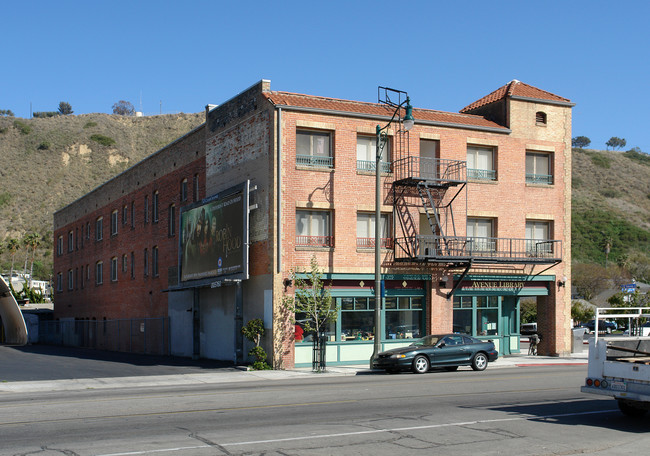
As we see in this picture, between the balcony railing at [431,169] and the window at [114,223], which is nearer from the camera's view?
the balcony railing at [431,169]

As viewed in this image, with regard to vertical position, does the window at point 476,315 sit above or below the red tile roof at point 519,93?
below

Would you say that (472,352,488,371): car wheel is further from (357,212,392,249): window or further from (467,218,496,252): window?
(467,218,496,252): window

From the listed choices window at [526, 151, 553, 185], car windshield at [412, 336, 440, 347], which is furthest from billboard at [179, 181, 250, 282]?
window at [526, 151, 553, 185]

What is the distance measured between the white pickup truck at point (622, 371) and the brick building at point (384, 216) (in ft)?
55.5

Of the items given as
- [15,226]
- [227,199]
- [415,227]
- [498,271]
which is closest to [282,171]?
[227,199]

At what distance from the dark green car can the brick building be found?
460 cm

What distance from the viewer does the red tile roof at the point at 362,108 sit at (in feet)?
101

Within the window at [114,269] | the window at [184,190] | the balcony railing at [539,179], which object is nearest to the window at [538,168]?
the balcony railing at [539,179]

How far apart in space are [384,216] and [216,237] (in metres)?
7.59

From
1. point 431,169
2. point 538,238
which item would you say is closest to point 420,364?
point 431,169

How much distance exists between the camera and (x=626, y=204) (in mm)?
127375

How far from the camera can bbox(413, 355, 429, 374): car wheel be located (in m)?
26.2

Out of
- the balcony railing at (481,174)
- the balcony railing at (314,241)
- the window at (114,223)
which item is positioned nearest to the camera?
the balcony railing at (314,241)

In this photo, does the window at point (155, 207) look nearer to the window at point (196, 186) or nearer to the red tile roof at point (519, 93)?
the window at point (196, 186)
